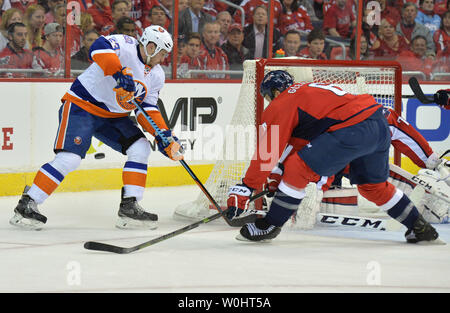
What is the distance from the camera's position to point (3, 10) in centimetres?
584

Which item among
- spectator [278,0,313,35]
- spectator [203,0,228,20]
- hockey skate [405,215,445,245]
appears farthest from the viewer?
spectator [278,0,313,35]

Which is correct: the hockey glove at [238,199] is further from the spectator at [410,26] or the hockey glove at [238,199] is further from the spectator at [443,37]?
the spectator at [443,37]

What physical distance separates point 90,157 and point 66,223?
1.31 meters

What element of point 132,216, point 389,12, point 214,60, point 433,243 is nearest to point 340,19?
point 389,12

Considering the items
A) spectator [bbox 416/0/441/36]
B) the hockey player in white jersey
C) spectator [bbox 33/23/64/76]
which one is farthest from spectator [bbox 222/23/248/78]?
the hockey player in white jersey

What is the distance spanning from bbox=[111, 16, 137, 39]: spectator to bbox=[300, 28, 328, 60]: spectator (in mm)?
1620

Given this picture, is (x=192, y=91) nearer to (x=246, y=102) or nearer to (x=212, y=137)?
(x=212, y=137)

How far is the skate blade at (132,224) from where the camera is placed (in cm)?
475

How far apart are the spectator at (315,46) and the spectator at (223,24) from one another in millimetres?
Result: 744

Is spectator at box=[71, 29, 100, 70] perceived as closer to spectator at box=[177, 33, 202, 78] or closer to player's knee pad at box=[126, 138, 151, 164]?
spectator at box=[177, 33, 202, 78]

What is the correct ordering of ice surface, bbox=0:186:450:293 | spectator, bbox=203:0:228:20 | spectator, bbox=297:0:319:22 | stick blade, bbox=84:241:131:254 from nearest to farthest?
ice surface, bbox=0:186:450:293 < stick blade, bbox=84:241:131:254 < spectator, bbox=203:0:228:20 < spectator, bbox=297:0:319:22

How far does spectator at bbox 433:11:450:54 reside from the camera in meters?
8.28

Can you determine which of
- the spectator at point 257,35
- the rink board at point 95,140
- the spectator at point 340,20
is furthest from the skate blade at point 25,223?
the spectator at point 340,20

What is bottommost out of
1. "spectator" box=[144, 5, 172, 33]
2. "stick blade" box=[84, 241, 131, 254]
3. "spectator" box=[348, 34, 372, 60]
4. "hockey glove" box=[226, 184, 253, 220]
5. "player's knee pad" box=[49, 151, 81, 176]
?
"stick blade" box=[84, 241, 131, 254]
